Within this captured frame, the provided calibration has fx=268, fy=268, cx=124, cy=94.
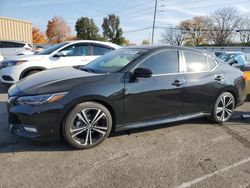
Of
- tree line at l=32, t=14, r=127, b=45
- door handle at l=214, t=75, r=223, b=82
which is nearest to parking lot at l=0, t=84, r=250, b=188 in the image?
door handle at l=214, t=75, r=223, b=82

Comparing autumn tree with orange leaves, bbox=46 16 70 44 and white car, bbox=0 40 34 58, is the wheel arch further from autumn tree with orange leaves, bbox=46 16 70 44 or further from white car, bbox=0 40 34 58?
autumn tree with orange leaves, bbox=46 16 70 44

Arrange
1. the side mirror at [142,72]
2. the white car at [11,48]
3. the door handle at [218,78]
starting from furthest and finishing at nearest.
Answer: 1. the white car at [11,48]
2. the door handle at [218,78]
3. the side mirror at [142,72]

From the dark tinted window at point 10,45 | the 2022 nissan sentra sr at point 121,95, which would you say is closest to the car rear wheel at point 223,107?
the 2022 nissan sentra sr at point 121,95

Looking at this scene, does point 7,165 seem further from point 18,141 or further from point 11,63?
point 11,63

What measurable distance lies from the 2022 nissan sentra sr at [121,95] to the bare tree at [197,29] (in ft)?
251

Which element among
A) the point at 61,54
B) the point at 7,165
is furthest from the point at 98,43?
the point at 7,165

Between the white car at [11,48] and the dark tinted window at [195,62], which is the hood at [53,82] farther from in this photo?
the white car at [11,48]

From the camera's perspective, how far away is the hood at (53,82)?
366 centimetres

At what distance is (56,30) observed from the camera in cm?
7881

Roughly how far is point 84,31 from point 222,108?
65.5 meters

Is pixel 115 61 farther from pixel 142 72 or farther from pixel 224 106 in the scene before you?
pixel 224 106

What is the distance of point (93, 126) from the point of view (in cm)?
392

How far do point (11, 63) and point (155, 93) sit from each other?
5.23 meters

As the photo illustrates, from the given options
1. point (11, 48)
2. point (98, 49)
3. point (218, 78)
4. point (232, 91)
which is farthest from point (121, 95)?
point (11, 48)
